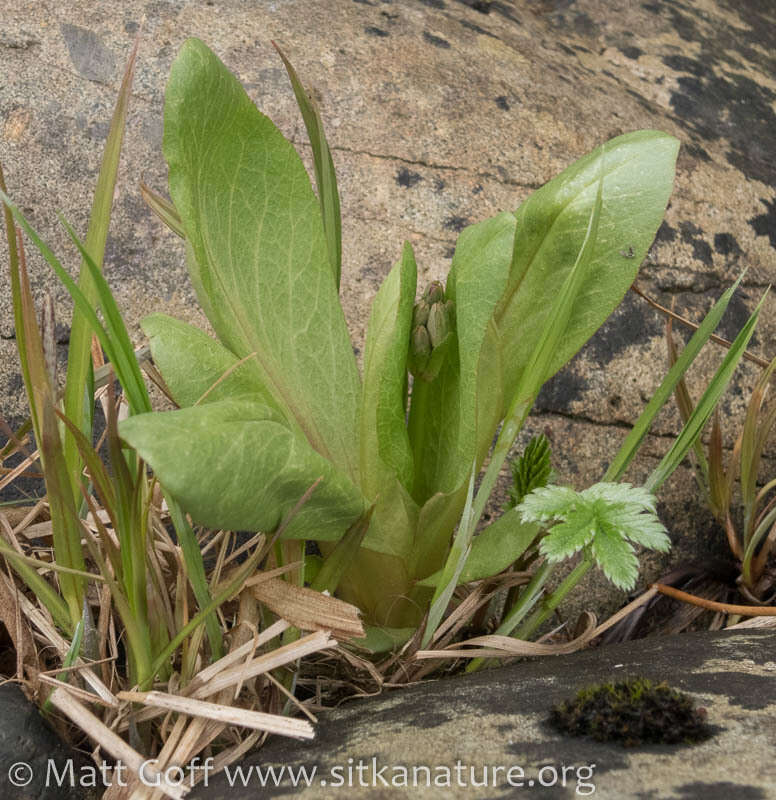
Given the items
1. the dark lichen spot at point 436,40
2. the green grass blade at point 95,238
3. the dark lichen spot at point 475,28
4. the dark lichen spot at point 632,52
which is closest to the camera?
the green grass blade at point 95,238

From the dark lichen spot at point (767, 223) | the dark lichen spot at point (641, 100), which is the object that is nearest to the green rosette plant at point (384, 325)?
the dark lichen spot at point (767, 223)

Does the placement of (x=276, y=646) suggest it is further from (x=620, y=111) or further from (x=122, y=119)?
(x=620, y=111)

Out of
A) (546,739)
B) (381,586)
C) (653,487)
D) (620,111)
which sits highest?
(620,111)

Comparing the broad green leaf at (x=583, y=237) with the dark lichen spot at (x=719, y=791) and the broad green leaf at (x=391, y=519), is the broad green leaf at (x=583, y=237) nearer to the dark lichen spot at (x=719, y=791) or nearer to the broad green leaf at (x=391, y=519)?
the broad green leaf at (x=391, y=519)

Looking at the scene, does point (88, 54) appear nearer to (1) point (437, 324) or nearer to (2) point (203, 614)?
(1) point (437, 324)

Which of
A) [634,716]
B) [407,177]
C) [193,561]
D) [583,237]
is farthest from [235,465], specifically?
[407,177]

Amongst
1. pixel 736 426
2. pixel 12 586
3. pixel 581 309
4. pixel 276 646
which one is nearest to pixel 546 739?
pixel 276 646

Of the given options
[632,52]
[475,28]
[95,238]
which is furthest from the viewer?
[632,52]
